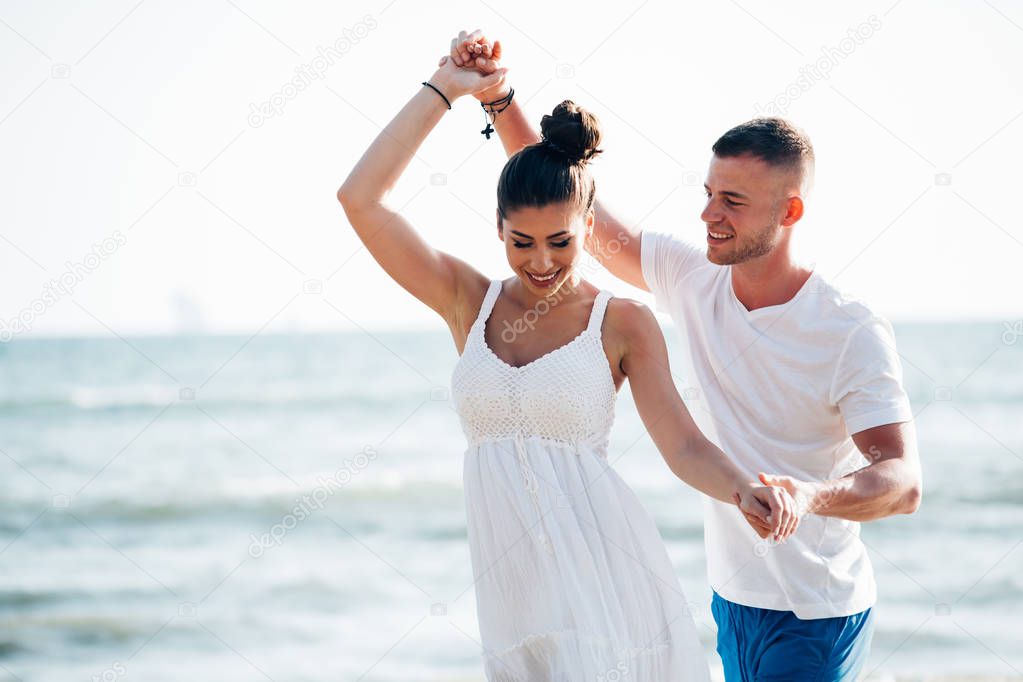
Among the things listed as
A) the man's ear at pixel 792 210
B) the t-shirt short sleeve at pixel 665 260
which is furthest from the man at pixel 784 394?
the t-shirt short sleeve at pixel 665 260

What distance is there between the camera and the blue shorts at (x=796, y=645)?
124 inches

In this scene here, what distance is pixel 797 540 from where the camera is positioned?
10.4 ft

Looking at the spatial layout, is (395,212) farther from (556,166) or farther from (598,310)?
(598,310)

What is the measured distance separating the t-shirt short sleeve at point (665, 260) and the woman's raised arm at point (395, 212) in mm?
859

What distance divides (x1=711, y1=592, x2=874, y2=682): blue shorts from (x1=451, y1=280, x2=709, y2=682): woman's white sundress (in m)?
0.56

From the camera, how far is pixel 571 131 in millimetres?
2738

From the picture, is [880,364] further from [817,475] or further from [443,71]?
[443,71]

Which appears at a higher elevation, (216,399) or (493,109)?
(216,399)

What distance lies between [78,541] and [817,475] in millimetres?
10344

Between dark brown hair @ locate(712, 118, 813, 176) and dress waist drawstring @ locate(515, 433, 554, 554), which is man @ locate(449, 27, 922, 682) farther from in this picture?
dress waist drawstring @ locate(515, 433, 554, 554)

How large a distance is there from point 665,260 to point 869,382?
31.1 inches

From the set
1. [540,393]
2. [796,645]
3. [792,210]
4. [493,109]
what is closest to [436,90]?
[493,109]

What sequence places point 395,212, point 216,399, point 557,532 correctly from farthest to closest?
point 216,399
point 395,212
point 557,532

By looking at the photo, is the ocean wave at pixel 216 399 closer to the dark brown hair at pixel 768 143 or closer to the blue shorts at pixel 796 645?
the blue shorts at pixel 796 645
